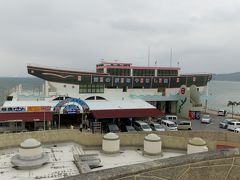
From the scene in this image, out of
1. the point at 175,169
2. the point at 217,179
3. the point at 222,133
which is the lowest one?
the point at 222,133

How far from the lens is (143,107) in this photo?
33406mm

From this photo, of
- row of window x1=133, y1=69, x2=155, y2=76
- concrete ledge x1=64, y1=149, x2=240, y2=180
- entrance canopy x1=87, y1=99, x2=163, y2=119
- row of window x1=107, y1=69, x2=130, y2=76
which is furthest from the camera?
row of window x1=133, y1=69, x2=155, y2=76

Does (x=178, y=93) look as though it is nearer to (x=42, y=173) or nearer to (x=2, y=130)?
(x=2, y=130)

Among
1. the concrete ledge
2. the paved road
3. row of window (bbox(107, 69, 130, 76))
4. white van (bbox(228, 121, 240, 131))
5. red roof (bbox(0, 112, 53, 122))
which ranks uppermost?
row of window (bbox(107, 69, 130, 76))

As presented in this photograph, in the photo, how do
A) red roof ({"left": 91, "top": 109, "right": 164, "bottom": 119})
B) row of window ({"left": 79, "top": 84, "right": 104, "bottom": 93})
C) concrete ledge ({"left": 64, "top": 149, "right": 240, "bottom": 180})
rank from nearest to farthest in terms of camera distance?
concrete ledge ({"left": 64, "top": 149, "right": 240, "bottom": 180})
red roof ({"left": 91, "top": 109, "right": 164, "bottom": 119})
row of window ({"left": 79, "top": 84, "right": 104, "bottom": 93})

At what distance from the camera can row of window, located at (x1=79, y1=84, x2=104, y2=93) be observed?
3818 centimetres

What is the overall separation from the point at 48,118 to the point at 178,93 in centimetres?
2209

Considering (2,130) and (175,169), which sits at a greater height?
(175,169)

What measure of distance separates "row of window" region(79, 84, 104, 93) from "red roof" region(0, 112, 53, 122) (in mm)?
9755

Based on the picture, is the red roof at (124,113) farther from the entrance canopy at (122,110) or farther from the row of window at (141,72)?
the row of window at (141,72)

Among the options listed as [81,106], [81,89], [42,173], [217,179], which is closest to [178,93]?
[81,89]

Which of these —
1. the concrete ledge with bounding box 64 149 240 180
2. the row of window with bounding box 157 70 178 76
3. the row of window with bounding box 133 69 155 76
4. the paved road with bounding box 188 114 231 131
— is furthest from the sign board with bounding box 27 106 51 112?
the concrete ledge with bounding box 64 149 240 180

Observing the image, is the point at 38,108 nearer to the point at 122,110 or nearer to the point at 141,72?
the point at 122,110

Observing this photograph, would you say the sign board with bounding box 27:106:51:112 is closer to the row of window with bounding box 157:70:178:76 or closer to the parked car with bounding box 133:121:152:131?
Answer: the parked car with bounding box 133:121:152:131
